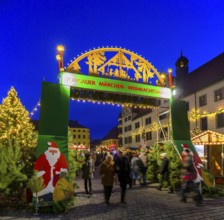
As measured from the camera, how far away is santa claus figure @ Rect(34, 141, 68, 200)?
29.9 feet

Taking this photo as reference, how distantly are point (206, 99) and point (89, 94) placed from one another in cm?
2240

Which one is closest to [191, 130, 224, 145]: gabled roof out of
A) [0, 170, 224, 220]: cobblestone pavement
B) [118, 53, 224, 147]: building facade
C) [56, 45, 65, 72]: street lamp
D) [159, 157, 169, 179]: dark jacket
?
[159, 157, 169, 179]: dark jacket

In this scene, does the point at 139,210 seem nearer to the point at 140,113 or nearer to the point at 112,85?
the point at 112,85

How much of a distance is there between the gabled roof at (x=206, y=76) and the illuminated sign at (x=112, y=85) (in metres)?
18.9

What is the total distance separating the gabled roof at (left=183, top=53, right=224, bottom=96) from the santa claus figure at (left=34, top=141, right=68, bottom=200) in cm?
2397

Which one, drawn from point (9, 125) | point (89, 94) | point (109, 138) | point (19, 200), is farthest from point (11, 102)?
point (109, 138)

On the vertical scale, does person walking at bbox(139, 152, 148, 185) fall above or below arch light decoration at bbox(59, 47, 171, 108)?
below

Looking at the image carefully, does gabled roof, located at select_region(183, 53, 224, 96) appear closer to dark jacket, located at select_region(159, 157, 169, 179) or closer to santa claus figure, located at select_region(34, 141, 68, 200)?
dark jacket, located at select_region(159, 157, 169, 179)

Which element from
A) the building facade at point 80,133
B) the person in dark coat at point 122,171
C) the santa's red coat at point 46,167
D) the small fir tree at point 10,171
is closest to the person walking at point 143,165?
the person in dark coat at point 122,171

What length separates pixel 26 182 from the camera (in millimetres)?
9375

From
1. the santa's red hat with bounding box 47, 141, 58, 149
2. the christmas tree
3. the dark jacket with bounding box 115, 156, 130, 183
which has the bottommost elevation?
the dark jacket with bounding box 115, 156, 130, 183

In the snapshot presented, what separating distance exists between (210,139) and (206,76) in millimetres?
19482

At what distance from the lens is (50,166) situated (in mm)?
9305

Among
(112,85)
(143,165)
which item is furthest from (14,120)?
(112,85)
